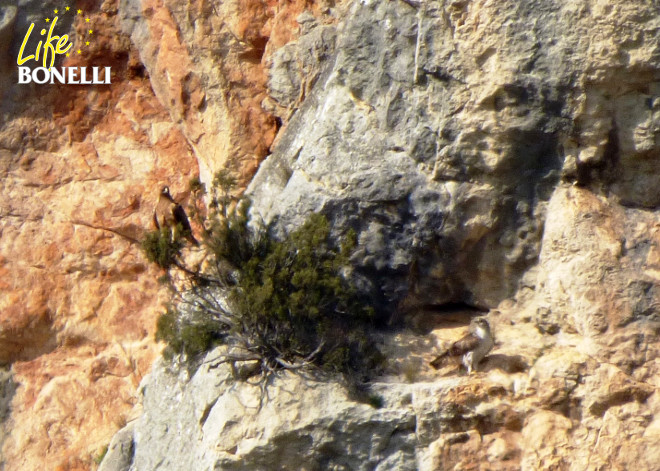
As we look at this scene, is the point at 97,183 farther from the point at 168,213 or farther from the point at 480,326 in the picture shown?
the point at 480,326

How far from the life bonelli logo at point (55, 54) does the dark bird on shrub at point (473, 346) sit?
566 centimetres

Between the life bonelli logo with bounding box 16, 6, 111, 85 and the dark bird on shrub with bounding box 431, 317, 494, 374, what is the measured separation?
5662 mm

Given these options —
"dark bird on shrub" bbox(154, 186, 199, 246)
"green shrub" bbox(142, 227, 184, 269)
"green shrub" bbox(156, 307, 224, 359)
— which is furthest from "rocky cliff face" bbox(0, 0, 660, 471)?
"green shrub" bbox(142, 227, 184, 269)

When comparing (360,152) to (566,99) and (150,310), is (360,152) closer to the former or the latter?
(566,99)

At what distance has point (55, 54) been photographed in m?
10.6

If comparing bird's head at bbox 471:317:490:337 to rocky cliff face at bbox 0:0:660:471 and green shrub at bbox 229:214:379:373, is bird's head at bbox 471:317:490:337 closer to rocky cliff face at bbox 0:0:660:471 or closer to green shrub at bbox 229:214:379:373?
rocky cliff face at bbox 0:0:660:471

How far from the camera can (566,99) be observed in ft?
23.2

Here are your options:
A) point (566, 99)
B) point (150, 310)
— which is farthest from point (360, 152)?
point (150, 310)

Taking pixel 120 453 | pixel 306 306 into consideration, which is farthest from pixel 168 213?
pixel 306 306

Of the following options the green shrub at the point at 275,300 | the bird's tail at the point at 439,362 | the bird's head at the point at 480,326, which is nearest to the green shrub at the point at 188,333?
the green shrub at the point at 275,300

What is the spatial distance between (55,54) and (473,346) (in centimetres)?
637

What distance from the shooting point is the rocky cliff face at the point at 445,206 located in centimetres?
673

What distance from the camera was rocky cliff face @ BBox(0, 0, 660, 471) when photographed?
6730 millimetres

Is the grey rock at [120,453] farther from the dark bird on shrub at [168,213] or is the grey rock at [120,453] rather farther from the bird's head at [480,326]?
the bird's head at [480,326]
